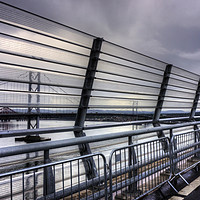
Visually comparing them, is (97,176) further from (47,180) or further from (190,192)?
(190,192)

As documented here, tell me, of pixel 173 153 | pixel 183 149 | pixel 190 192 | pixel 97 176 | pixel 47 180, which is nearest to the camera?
pixel 47 180

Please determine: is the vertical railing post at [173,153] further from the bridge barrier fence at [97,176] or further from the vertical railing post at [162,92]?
the vertical railing post at [162,92]

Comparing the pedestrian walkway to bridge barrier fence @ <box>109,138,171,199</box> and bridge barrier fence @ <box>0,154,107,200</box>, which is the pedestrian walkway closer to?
bridge barrier fence @ <box>109,138,171,199</box>

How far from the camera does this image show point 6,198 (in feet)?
7.98

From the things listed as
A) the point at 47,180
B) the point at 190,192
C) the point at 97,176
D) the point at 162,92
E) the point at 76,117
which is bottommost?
the point at 190,192

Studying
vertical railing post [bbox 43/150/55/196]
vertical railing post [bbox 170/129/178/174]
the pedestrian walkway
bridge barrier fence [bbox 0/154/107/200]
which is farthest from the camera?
vertical railing post [bbox 170/129/178/174]

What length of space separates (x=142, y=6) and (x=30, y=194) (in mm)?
7834

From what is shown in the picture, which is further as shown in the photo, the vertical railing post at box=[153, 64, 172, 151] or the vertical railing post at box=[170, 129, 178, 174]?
the vertical railing post at box=[153, 64, 172, 151]

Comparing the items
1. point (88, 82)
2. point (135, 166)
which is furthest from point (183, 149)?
point (88, 82)

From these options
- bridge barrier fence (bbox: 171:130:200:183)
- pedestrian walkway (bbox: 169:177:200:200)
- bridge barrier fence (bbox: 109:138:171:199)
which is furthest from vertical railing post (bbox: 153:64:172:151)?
pedestrian walkway (bbox: 169:177:200:200)

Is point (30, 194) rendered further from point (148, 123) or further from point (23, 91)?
point (148, 123)

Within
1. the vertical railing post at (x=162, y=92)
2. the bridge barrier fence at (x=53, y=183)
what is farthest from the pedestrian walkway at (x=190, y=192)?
the vertical railing post at (x=162, y=92)

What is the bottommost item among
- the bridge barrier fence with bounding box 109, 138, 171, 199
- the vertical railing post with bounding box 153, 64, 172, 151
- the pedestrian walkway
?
the pedestrian walkway

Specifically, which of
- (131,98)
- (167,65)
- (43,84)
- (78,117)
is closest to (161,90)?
(167,65)
